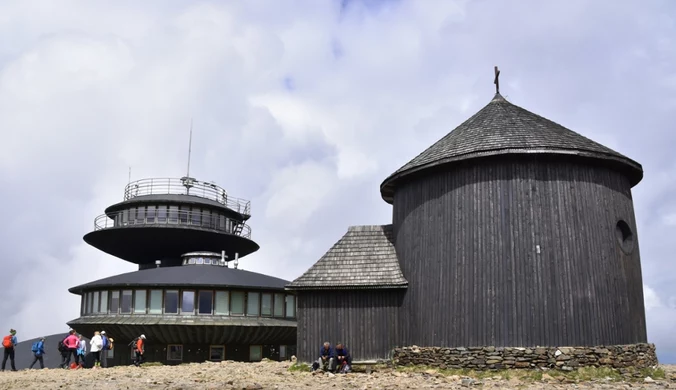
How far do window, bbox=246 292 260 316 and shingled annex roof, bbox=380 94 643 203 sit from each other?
13493mm

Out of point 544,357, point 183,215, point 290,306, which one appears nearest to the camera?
point 544,357

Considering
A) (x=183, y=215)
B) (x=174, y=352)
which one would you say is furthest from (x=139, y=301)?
(x=183, y=215)

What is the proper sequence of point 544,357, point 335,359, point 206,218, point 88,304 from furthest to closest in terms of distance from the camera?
point 206,218 < point 88,304 < point 335,359 < point 544,357

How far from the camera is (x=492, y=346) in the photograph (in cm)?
1989

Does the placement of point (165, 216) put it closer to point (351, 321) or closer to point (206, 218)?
point (206, 218)

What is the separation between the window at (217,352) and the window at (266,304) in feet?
9.46

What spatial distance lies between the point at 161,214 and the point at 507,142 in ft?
89.1

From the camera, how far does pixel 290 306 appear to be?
36875 mm

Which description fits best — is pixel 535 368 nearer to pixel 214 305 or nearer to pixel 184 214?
pixel 214 305

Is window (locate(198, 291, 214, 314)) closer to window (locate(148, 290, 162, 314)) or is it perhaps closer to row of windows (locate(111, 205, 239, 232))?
window (locate(148, 290, 162, 314))

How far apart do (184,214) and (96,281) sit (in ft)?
28.1

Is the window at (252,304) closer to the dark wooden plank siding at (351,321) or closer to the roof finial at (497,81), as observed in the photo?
the dark wooden plank siding at (351,321)

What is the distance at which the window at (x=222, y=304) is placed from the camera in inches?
1337

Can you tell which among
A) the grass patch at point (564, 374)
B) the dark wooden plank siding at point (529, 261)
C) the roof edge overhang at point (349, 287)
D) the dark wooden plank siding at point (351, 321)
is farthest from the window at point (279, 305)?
the grass patch at point (564, 374)
